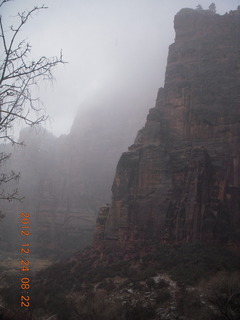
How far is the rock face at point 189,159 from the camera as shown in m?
36.8

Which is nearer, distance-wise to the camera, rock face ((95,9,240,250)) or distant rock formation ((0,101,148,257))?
rock face ((95,9,240,250))

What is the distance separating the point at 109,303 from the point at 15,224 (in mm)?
66622

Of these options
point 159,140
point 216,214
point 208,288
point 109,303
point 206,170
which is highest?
point 159,140

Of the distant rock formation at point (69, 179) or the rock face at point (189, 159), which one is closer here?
the rock face at point (189, 159)

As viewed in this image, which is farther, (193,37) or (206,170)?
(193,37)

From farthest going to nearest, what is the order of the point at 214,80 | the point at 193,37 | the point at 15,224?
the point at 15,224 → the point at 193,37 → the point at 214,80

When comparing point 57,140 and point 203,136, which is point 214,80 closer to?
point 203,136

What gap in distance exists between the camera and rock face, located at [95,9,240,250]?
36812 millimetres

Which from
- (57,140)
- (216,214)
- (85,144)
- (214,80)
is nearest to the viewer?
(216,214)

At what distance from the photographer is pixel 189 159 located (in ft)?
130

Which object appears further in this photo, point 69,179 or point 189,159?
point 69,179

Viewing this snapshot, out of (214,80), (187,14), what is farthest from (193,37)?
(214,80)

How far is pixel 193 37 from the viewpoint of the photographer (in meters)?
51.0

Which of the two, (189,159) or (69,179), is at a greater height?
(69,179)
